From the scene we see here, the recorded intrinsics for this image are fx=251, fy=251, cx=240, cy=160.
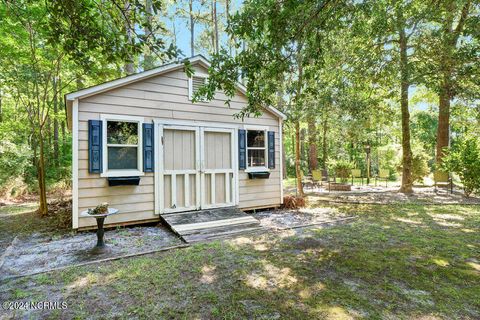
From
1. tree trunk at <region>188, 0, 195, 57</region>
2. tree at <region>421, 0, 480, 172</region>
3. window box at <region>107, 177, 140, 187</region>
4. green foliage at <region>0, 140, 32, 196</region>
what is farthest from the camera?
tree trunk at <region>188, 0, 195, 57</region>

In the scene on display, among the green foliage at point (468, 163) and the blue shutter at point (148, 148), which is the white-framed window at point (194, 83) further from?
→ the green foliage at point (468, 163)

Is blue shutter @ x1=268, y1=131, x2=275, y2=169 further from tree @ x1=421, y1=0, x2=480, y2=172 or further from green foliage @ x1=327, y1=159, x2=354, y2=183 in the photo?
green foliage @ x1=327, y1=159, x2=354, y2=183

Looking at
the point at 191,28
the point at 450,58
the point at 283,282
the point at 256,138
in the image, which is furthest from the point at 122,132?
the point at 191,28

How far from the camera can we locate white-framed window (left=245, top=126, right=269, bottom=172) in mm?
6699

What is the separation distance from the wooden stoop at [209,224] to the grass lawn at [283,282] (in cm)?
47

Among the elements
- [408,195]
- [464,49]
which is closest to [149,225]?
[464,49]

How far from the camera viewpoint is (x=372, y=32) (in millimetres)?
5879

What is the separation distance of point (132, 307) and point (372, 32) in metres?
6.96

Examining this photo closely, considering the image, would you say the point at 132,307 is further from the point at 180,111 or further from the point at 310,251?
the point at 180,111

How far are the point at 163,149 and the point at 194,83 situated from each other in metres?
1.73

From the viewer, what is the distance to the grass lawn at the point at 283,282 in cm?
234

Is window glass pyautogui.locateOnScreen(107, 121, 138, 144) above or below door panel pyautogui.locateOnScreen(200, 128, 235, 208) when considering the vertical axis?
above

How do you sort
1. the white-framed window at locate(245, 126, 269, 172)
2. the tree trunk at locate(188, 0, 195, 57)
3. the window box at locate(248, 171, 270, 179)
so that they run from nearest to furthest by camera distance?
1. the window box at locate(248, 171, 270, 179)
2. the white-framed window at locate(245, 126, 269, 172)
3. the tree trunk at locate(188, 0, 195, 57)

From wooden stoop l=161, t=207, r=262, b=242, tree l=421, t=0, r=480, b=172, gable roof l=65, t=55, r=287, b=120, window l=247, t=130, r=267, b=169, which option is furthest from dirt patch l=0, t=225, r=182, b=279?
tree l=421, t=0, r=480, b=172
